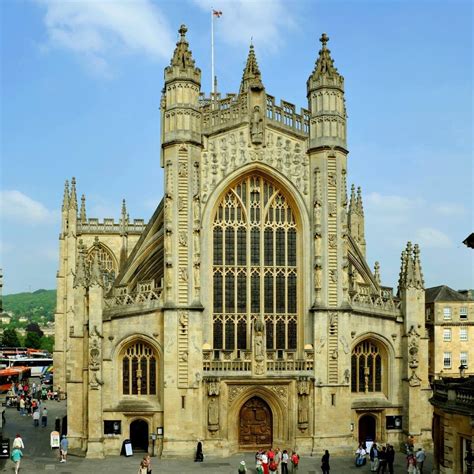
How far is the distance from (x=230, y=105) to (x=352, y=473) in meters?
20.0

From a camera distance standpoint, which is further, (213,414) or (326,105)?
(326,105)

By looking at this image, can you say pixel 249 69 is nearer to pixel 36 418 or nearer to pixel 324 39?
pixel 324 39

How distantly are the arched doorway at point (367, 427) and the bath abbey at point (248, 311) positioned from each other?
3.3 inches

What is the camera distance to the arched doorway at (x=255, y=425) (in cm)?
3978

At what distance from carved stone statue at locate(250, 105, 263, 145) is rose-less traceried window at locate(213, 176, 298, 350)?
2081 millimetres

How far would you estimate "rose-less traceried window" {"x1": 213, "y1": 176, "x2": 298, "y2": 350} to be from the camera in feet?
133

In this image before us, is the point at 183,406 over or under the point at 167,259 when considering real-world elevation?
under

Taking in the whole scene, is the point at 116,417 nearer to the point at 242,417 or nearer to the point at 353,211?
the point at 242,417

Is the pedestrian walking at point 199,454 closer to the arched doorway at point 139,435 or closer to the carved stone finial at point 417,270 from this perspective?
the arched doorway at point 139,435

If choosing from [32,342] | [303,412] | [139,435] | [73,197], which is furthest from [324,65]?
[32,342]

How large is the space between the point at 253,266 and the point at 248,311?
243 cm

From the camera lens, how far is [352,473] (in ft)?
116

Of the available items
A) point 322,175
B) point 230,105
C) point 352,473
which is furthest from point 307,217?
point 352,473

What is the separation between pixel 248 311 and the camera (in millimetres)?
40781
